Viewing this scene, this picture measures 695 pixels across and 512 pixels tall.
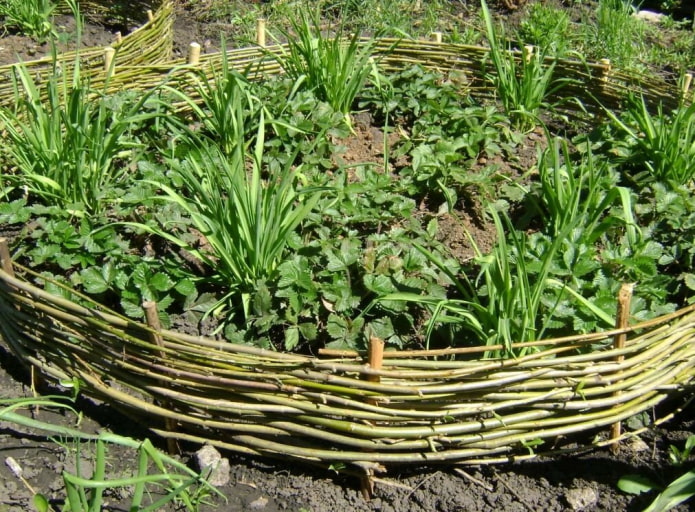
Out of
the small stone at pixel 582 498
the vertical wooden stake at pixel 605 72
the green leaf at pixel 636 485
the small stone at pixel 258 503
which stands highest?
the vertical wooden stake at pixel 605 72

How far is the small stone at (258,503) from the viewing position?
245cm

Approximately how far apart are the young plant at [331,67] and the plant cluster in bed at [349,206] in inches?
0.4

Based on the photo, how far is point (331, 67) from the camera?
149 inches

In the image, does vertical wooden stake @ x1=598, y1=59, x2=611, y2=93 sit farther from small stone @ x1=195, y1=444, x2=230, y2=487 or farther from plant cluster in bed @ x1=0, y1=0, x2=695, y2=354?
small stone @ x1=195, y1=444, x2=230, y2=487

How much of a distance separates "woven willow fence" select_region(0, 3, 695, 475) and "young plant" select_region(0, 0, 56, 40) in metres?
3.47

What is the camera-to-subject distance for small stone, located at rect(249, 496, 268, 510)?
2.45 metres

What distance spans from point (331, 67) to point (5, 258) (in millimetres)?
1797

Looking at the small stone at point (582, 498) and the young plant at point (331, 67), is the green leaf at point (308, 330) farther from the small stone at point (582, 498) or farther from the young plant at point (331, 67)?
the young plant at point (331, 67)

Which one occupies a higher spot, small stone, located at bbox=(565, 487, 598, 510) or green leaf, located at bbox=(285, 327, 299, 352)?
green leaf, located at bbox=(285, 327, 299, 352)

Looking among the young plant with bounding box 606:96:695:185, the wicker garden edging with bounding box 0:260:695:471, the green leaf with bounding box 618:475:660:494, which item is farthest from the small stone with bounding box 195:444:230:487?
the young plant with bounding box 606:96:695:185

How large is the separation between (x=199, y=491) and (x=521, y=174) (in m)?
2.09

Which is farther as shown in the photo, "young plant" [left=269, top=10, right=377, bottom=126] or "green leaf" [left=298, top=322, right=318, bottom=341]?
"young plant" [left=269, top=10, right=377, bottom=126]

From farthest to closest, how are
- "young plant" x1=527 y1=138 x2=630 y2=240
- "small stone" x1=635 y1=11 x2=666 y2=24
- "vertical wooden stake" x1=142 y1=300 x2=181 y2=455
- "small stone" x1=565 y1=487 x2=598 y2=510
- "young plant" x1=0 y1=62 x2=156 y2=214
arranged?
"small stone" x1=635 y1=11 x2=666 y2=24 → "young plant" x1=0 y1=62 x2=156 y2=214 → "young plant" x1=527 y1=138 x2=630 y2=240 → "small stone" x1=565 y1=487 x2=598 y2=510 → "vertical wooden stake" x1=142 y1=300 x2=181 y2=455

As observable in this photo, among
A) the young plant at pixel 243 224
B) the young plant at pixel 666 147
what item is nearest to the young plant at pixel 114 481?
the young plant at pixel 243 224
